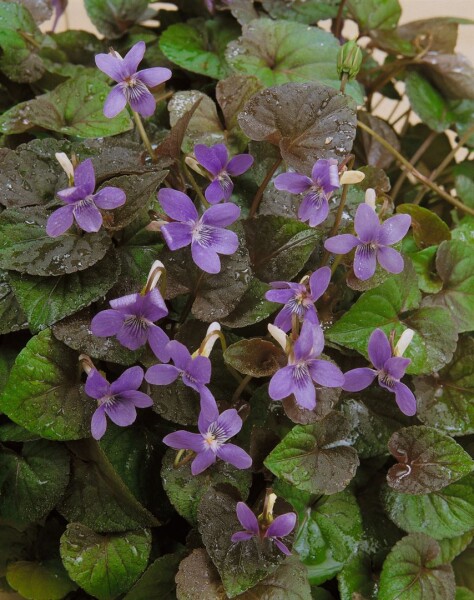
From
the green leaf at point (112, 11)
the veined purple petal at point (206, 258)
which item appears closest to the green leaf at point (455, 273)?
the veined purple petal at point (206, 258)

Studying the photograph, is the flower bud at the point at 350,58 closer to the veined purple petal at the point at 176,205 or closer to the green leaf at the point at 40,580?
the veined purple petal at the point at 176,205

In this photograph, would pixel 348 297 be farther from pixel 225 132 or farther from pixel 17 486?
pixel 17 486

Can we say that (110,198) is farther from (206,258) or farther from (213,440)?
(213,440)

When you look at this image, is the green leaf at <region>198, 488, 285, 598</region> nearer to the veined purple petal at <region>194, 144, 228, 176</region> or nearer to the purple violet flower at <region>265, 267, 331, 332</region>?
the purple violet flower at <region>265, 267, 331, 332</region>

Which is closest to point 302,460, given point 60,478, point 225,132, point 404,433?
point 404,433

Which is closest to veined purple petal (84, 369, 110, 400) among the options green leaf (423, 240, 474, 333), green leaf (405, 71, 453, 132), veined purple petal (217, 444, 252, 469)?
veined purple petal (217, 444, 252, 469)

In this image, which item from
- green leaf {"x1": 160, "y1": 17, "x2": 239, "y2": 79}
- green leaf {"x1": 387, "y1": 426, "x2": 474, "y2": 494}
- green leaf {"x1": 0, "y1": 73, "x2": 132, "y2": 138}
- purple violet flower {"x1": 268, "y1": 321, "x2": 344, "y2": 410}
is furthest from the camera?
green leaf {"x1": 160, "y1": 17, "x2": 239, "y2": 79}
